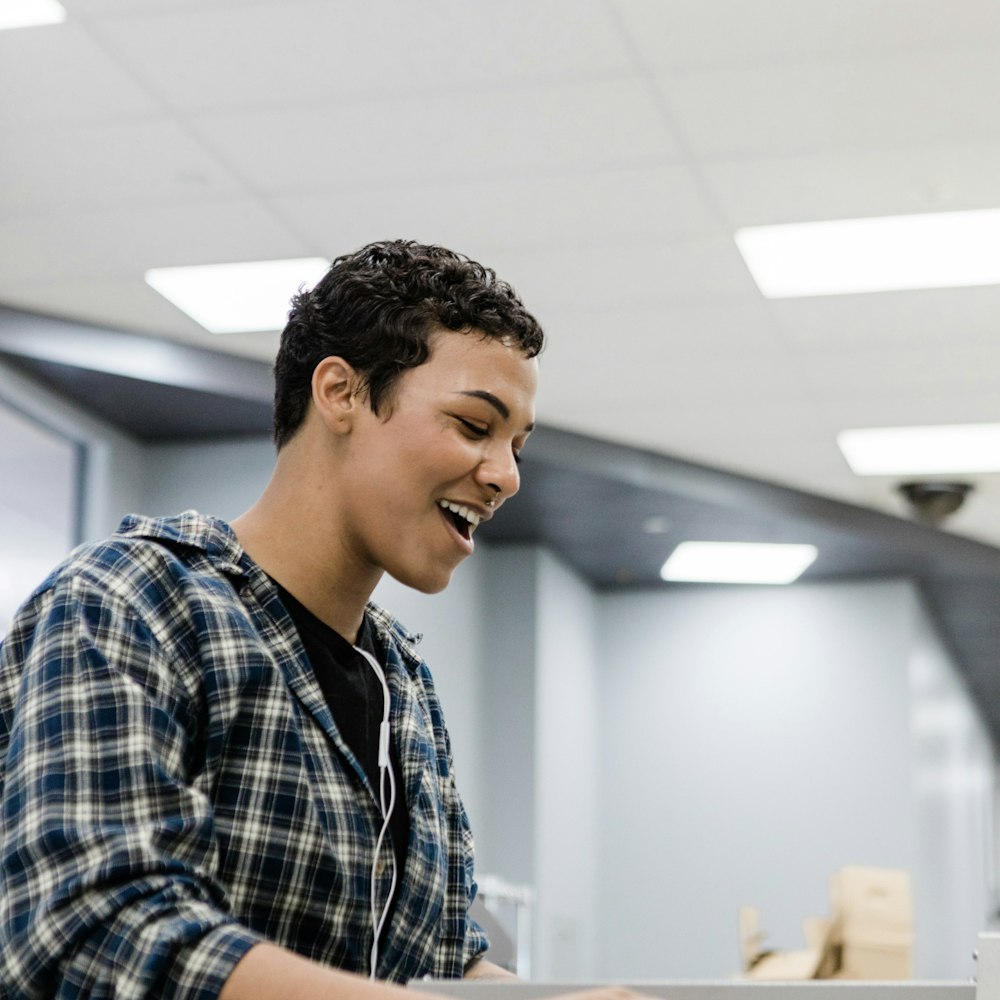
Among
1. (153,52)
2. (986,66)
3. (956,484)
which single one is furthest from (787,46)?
(956,484)

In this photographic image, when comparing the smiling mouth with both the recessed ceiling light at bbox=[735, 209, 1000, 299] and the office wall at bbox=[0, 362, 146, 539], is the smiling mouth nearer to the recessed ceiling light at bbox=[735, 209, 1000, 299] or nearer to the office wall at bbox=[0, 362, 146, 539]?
the recessed ceiling light at bbox=[735, 209, 1000, 299]

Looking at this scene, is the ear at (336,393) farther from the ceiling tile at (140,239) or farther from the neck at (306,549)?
the ceiling tile at (140,239)

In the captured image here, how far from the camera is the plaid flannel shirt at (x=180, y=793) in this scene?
2.62 feet

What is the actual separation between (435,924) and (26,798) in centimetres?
35

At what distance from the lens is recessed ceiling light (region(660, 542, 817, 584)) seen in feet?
24.8

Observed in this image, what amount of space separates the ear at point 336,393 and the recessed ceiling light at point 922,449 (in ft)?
A: 16.2

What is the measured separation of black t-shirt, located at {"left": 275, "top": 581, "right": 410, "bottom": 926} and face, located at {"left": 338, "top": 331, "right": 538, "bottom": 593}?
66mm

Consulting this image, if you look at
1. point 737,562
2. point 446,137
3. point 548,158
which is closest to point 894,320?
point 548,158

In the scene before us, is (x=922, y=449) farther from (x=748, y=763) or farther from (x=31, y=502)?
(x=31, y=502)

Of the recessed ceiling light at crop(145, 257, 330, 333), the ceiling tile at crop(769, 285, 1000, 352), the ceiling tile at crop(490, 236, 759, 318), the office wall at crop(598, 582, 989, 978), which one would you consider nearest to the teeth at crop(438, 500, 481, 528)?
the ceiling tile at crop(490, 236, 759, 318)

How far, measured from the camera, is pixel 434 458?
1.04 m

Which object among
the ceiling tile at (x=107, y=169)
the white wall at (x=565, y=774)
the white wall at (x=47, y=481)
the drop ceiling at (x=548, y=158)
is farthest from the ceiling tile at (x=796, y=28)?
the white wall at (x=565, y=774)

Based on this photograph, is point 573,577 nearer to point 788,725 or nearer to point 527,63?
point 788,725

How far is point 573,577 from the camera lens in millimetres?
8188
